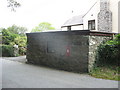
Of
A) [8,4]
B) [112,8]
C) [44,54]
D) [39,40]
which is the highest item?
[112,8]

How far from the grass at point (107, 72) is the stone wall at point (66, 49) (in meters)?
0.45

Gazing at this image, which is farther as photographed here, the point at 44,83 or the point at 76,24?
the point at 76,24

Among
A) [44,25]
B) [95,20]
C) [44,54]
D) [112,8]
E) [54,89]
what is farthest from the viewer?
[44,25]

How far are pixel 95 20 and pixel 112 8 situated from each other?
236cm

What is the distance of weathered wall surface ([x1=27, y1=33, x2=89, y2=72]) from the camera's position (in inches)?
297

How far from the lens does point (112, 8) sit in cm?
1466

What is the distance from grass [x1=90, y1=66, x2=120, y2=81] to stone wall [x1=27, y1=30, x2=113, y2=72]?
1.48ft

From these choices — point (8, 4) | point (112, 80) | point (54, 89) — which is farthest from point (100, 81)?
point (8, 4)

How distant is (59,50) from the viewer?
8625 millimetres

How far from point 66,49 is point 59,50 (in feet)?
1.90

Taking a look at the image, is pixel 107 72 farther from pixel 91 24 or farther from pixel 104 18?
pixel 91 24

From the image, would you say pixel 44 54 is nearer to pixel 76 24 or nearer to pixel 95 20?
pixel 95 20

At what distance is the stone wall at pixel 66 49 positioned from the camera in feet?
24.3

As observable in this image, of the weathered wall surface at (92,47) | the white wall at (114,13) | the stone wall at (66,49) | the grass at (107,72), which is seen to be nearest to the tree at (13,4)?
the stone wall at (66,49)
